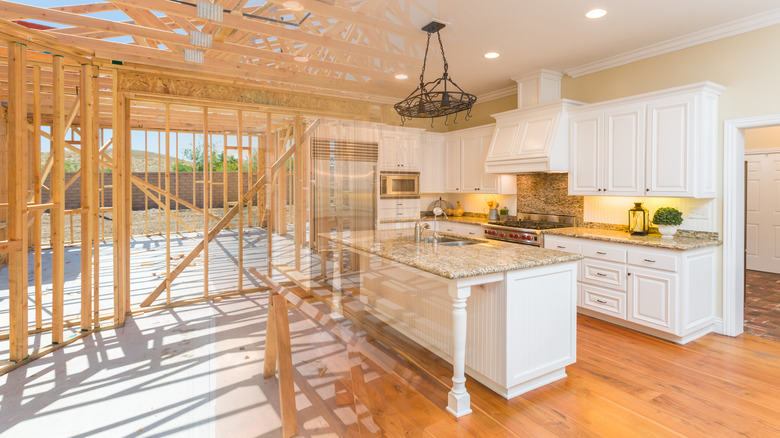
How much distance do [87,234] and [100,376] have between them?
131 cm

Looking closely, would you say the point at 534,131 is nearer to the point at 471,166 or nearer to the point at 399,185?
the point at 471,166

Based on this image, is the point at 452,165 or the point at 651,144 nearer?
the point at 651,144

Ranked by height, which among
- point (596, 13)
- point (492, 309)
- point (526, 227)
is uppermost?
point (596, 13)

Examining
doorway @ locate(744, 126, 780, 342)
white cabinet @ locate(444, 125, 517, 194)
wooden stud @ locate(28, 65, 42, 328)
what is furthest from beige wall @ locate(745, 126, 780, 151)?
wooden stud @ locate(28, 65, 42, 328)

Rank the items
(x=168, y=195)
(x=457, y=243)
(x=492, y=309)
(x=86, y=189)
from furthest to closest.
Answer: (x=168, y=195), (x=86, y=189), (x=457, y=243), (x=492, y=309)

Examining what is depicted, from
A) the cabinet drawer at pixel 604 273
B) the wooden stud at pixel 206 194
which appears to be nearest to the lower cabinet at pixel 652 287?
the cabinet drawer at pixel 604 273

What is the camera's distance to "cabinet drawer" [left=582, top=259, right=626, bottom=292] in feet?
11.1

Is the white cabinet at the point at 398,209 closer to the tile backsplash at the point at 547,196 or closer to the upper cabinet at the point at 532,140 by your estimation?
the upper cabinet at the point at 532,140

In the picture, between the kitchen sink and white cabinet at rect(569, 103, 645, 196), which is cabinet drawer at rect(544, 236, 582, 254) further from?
the kitchen sink

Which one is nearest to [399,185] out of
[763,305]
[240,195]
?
[240,195]

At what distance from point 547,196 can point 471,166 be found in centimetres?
119

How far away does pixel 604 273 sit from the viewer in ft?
11.5

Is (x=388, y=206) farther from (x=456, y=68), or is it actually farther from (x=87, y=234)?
(x=87, y=234)

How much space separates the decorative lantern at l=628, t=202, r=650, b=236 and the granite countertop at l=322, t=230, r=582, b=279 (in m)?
1.62
